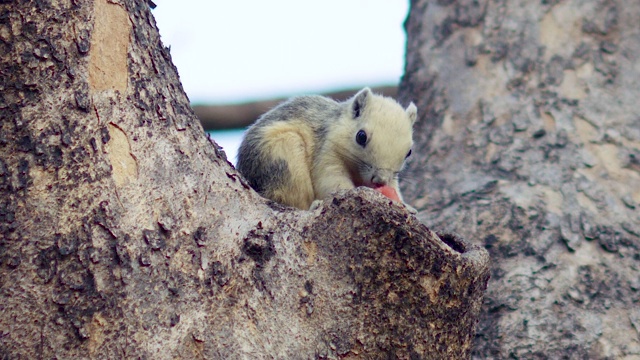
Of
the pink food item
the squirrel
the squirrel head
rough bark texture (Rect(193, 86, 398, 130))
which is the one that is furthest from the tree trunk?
rough bark texture (Rect(193, 86, 398, 130))

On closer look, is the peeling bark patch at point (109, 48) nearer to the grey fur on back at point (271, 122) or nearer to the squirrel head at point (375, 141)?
the grey fur on back at point (271, 122)

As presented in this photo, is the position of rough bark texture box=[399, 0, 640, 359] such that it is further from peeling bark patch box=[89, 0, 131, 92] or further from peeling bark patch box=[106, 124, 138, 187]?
peeling bark patch box=[89, 0, 131, 92]

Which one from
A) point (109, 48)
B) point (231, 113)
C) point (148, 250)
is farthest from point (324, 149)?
point (231, 113)

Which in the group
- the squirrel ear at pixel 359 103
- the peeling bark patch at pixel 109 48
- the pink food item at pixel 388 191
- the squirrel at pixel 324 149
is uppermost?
the peeling bark patch at pixel 109 48

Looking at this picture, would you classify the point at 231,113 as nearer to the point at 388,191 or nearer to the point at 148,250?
the point at 388,191

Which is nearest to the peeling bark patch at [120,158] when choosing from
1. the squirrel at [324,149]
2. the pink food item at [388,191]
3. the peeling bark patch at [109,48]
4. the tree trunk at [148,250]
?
the tree trunk at [148,250]

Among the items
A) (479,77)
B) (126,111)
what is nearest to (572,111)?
(479,77)

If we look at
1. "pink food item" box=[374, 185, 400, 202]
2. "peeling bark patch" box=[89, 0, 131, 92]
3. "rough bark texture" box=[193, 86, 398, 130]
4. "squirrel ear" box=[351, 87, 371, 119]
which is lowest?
"rough bark texture" box=[193, 86, 398, 130]
